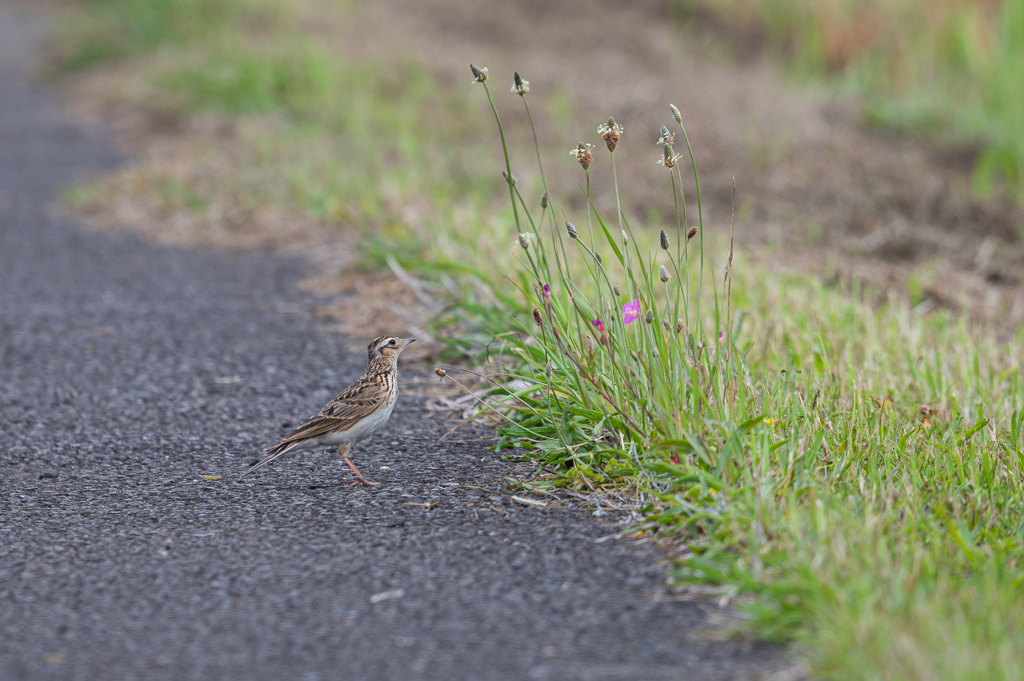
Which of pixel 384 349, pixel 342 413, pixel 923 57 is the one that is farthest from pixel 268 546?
pixel 923 57

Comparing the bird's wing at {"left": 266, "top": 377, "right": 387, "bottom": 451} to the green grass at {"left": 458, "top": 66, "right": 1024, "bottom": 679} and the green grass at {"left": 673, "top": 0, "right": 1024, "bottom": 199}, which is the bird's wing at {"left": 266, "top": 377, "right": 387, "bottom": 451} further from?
the green grass at {"left": 673, "top": 0, "right": 1024, "bottom": 199}

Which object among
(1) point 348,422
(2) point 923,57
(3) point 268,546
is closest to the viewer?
(3) point 268,546

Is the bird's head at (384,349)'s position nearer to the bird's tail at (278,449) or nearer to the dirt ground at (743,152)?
the bird's tail at (278,449)

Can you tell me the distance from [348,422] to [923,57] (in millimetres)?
9410

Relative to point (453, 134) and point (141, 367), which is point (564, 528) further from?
point (453, 134)

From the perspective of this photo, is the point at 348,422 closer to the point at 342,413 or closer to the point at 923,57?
the point at 342,413

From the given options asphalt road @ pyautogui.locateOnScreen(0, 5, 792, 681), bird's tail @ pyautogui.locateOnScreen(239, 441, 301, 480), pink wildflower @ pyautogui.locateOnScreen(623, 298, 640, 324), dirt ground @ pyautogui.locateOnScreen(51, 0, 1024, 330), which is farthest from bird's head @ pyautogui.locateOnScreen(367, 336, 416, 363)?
dirt ground @ pyautogui.locateOnScreen(51, 0, 1024, 330)

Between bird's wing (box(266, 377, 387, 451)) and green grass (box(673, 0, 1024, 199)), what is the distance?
251 inches

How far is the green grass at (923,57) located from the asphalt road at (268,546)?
21.0 feet

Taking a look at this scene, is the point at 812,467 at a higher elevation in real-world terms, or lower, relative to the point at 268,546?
higher

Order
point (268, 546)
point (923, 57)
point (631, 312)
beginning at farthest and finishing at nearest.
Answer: point (923, 57), point (631, 312), point (268, 546)

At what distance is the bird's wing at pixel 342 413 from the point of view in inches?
142

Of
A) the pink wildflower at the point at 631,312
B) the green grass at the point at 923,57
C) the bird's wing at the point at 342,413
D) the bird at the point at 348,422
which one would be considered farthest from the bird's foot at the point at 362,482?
the green grass at the point at 923,57

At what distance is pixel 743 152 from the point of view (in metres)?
9.07
